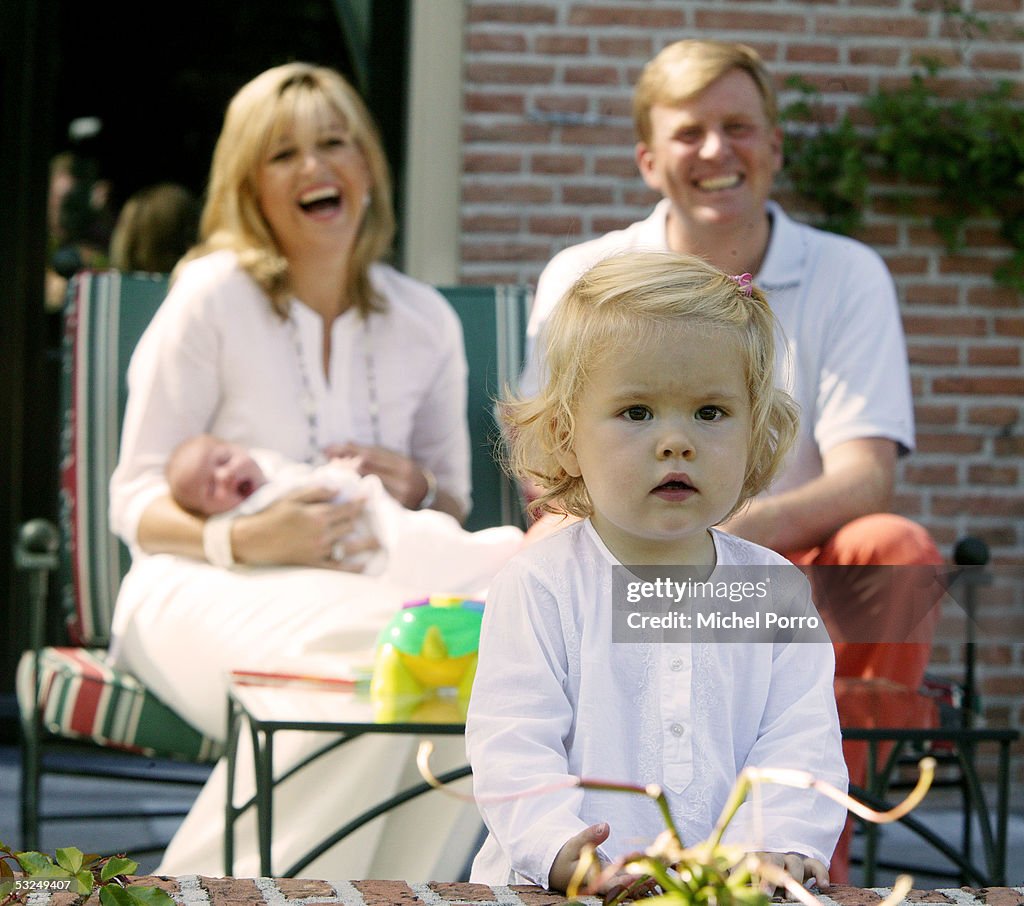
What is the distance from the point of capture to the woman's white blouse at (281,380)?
2799 mm

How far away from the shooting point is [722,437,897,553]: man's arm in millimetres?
2426

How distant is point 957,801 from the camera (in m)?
4.01

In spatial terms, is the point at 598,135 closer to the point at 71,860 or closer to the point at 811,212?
the point at 811,212

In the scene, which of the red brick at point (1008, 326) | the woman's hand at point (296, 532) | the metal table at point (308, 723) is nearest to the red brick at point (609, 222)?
the red brick at point (1008, 326)

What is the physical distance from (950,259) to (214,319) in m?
2.17

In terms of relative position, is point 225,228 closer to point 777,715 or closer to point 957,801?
point 777,715

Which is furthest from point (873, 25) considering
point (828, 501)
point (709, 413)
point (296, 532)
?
point (709, 413)

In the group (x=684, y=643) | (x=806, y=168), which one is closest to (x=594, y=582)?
(x=684, y=643)

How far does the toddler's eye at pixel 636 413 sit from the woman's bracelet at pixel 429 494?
1.61m

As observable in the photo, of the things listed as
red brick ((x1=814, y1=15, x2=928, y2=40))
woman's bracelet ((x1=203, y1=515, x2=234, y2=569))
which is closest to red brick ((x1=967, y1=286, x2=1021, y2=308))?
red brick ((x1=814, y1=15, x2=928, y2=40))

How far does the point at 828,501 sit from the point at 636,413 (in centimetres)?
127

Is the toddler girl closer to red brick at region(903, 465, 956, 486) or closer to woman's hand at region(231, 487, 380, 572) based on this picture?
woman's hand at region(231, 487, 380, 572)

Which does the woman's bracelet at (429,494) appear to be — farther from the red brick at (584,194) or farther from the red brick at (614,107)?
the red brick at (614,107)

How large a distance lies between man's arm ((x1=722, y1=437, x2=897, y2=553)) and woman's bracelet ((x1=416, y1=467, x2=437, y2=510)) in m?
0.74
